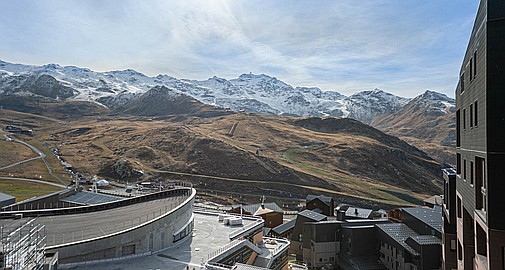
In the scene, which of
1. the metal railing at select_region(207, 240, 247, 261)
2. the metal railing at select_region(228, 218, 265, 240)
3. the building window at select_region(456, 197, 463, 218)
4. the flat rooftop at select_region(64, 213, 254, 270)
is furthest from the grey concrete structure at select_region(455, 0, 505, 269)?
the metal railing at select_region(228, 218, 265, 240)

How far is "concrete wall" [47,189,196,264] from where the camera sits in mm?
21766

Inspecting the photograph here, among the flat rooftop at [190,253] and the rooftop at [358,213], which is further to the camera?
the rooftop at [358,213]

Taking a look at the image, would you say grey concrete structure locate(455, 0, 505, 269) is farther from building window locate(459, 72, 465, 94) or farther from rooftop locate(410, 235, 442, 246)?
rooftop locate(410, 235, 442, 246)

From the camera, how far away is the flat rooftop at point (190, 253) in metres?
22.7

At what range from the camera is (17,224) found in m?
25.6

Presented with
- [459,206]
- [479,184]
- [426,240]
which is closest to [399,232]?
[426,240]

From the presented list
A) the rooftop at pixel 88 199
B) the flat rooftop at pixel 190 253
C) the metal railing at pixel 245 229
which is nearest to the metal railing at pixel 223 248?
the flat rooftop at pixel 190 253

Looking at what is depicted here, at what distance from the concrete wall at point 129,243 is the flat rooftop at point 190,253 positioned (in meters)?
0.51

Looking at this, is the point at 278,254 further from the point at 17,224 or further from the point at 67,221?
the point at 17,224

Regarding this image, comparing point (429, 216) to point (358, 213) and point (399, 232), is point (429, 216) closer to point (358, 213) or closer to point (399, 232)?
point (399, 232)

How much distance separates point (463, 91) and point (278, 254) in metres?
A: 18.6

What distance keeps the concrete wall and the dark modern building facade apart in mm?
18697

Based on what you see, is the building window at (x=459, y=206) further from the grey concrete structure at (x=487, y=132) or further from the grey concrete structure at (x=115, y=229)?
the grey concrete structure at (x=115, y=229)

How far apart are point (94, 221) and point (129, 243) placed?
5.90 metres
